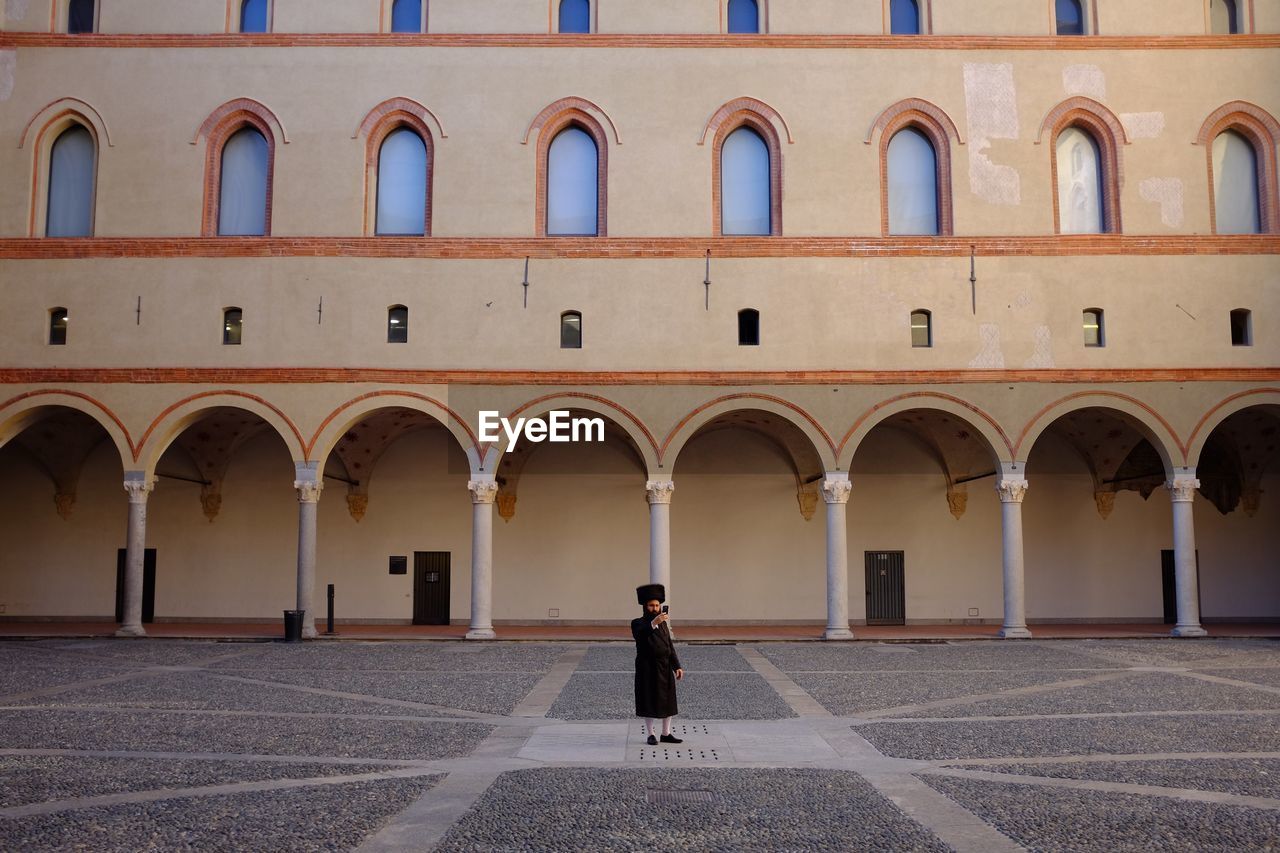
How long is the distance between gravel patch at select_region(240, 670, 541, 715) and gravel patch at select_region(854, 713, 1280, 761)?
14.5 ft

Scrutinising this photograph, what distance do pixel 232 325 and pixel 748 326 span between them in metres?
10.0

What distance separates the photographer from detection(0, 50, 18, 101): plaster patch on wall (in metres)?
22.0

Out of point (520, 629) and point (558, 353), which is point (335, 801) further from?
point (520, 629)

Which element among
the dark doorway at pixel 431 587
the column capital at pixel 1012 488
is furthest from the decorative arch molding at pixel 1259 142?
the dark doorway at pixel 431 587

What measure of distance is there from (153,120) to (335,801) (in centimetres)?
1816

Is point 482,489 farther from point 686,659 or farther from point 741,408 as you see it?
point 686,659

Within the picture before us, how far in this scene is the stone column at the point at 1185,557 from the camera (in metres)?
20.8

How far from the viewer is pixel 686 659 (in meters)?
17.9

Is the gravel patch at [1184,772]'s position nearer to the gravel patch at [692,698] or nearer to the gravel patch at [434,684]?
the gravel patch at [692,698]

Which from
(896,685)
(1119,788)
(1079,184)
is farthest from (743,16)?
(1119,788)

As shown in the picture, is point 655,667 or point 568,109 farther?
point 568,109

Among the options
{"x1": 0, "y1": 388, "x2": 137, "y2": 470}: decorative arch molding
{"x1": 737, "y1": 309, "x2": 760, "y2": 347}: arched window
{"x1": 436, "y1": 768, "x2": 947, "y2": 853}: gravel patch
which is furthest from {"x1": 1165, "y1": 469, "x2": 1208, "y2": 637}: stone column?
{"x1": 0, "y1": 388, "x2": 137, "y2": 470}: decorative arch molding

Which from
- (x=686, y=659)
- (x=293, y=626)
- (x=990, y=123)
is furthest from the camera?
(x=990, y=123)

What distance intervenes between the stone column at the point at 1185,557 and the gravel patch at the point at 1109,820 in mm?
14463
